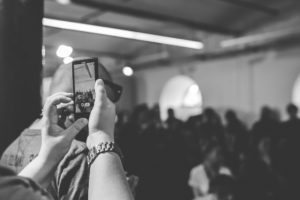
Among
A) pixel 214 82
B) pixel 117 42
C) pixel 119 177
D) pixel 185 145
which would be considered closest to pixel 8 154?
pixel 119 177

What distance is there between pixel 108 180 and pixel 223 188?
92.8 inches

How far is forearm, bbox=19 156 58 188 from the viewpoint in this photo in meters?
0.95

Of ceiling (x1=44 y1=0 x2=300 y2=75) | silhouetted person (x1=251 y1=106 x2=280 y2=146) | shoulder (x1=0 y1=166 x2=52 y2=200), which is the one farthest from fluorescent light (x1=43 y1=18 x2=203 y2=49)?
shoulder (x1=0 y1=166 x2=52 y2=200)

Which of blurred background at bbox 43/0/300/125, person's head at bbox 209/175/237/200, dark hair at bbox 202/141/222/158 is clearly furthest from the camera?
blurred background at bbox 43/0/300/125

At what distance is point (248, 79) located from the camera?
9.23 metres

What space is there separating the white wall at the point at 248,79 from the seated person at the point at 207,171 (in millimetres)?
4915

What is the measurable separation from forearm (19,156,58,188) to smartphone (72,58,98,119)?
15 centimetres

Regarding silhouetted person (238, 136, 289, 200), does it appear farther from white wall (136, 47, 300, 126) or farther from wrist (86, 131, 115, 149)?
white wall (136, 47, 300, 126)

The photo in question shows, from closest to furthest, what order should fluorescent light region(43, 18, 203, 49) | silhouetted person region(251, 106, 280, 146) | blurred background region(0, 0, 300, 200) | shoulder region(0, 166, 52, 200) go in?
shoulder region(0, 166, 52, 200), blurred background region(0, 0, 300, 200), silhouetted person region(251, 106, 280, 146), fluorescent light region(43, 18, 203, 49)

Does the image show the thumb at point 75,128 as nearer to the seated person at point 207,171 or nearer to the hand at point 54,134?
the hand at point 54,134

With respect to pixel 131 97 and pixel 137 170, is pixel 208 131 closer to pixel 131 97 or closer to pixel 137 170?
pixel 137 170

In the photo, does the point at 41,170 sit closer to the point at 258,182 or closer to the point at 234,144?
the point at 258,182

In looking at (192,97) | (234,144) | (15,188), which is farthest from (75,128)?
(192,97)

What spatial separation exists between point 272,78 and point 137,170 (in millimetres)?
5756
